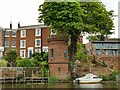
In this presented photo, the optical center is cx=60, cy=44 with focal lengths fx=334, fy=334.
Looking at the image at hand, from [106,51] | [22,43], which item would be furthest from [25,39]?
[106,51]

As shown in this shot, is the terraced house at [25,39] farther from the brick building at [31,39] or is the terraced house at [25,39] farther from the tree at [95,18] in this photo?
the tree at [95,18]

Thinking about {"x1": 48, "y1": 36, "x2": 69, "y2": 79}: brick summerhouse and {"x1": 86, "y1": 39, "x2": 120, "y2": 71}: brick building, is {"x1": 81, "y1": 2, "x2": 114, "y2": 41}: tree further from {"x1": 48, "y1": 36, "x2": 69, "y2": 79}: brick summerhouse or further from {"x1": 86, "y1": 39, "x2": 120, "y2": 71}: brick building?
{"x1": 86, "y1": 39, "x2": 120, "y2": 71}: brick building

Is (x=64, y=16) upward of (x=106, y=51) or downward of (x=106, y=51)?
upward

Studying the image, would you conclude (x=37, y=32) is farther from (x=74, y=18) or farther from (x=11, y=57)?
(x=74, y=18)

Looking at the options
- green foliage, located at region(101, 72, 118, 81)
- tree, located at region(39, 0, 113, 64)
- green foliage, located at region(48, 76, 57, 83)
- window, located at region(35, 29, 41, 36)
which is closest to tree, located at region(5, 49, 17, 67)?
window, located at region(35, 29, 41, 36)

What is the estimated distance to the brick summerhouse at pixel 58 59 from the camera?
43.9 metres

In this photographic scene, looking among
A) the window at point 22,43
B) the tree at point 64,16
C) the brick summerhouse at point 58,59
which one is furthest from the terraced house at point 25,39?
the brick summerhouse at point 58,59

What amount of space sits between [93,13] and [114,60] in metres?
13.3

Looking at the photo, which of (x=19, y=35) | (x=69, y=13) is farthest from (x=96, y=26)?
(x=19, y=35)

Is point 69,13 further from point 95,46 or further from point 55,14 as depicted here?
point 95,46

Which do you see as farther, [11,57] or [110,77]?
[11,57]

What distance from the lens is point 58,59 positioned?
44000mm

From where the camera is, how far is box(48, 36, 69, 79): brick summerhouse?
43875mm

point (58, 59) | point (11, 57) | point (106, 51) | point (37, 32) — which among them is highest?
point (37, 32)
